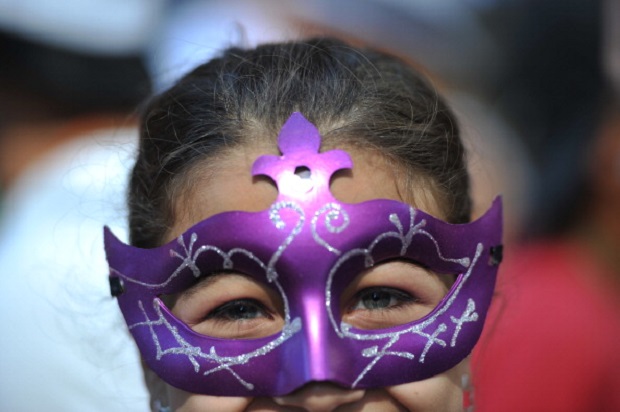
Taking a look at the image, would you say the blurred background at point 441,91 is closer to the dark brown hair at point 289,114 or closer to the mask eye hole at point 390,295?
the dark brown hair at point 289,114

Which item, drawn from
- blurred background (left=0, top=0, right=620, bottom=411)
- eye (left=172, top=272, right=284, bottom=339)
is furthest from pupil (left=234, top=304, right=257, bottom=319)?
blurred background (left=0, top=0, right=620, bottom=411)

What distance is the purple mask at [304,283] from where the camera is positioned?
1433 mm

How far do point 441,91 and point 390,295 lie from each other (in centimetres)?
250

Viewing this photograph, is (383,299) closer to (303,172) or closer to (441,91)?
(303,172)

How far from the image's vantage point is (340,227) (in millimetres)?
1442

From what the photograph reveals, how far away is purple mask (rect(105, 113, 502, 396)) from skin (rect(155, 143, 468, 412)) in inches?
1.0

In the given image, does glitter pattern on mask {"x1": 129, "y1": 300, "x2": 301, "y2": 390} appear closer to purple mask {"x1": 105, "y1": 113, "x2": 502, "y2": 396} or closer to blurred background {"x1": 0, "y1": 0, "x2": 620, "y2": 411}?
purple mask {"x1": 105, "y1": 113, "x2": 502, "y2": 396}

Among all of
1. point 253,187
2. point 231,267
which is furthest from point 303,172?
point 231,267

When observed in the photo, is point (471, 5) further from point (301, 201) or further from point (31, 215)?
point (301, 201)

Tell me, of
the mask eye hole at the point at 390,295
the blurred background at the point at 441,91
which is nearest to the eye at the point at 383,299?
the mask eye hole at the point at 390,295

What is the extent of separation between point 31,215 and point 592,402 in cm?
197

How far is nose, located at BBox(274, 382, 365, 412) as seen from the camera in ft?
4.63

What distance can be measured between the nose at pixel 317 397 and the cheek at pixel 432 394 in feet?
0.35

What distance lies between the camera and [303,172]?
1.48m
